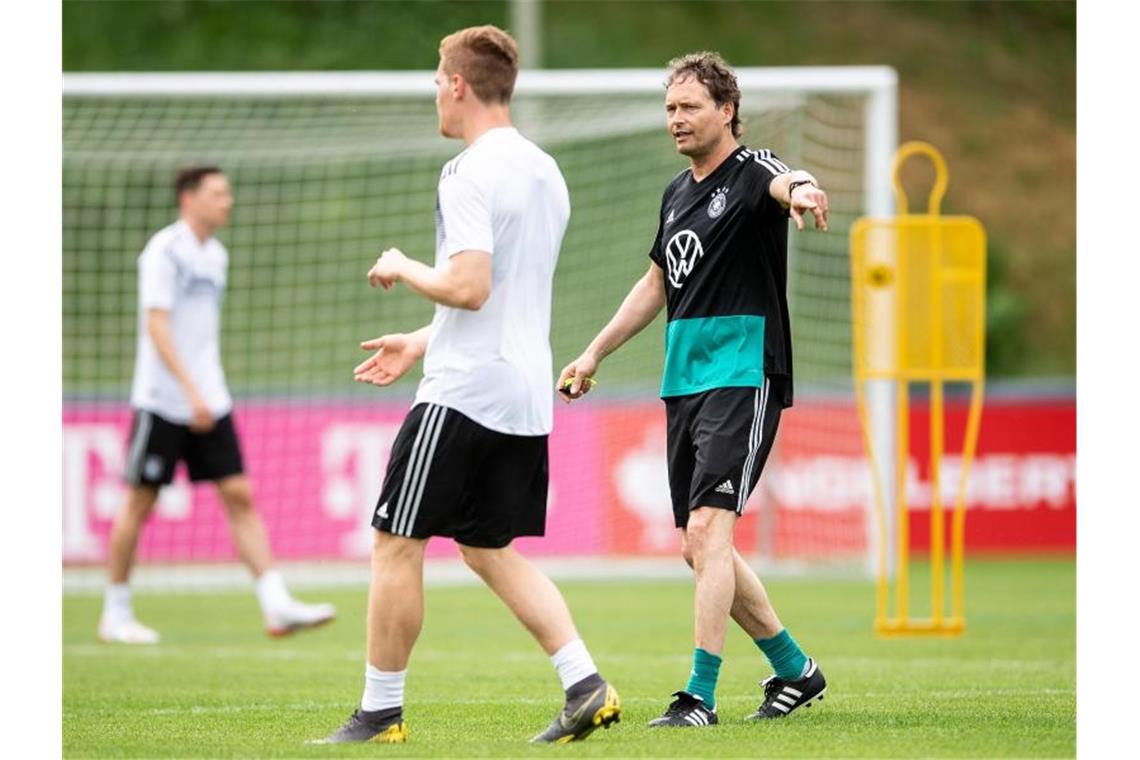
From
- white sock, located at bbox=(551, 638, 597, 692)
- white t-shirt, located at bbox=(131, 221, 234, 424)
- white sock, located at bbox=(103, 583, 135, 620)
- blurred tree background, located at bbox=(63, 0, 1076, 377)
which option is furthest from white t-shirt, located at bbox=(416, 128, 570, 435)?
blurred tree background, located at bbox=(63, 0, 1076, 377)

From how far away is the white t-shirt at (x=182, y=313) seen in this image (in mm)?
10781

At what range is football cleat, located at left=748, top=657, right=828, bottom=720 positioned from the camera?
668 centimetres

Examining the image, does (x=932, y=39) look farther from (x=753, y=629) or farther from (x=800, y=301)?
(x=753, y=629)

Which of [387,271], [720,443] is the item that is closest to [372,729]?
[387,271]

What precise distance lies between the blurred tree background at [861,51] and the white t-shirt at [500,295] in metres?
21.4

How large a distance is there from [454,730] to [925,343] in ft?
15.9

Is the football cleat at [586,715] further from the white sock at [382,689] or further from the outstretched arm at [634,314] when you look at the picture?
the outstretched arm at [634,314]

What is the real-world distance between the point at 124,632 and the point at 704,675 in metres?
5.21

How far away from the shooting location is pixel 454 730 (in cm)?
635

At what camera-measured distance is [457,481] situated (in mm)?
5773

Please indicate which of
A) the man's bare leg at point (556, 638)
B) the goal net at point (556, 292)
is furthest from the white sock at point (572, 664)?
the goal net at point (556, 292)

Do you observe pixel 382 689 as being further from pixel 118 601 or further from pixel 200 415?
pixel 118 601

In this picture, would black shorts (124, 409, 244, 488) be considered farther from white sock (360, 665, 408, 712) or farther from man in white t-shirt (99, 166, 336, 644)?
white sock (360, 665, 408, 712)
